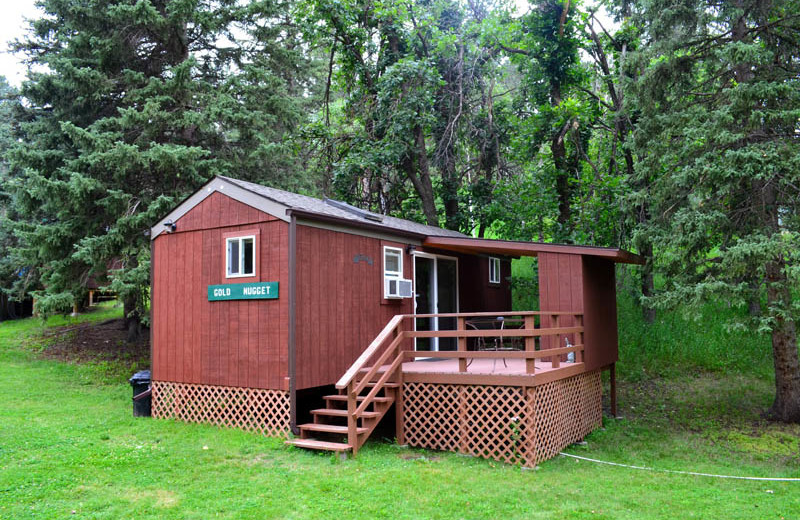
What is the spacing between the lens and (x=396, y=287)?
400 inches

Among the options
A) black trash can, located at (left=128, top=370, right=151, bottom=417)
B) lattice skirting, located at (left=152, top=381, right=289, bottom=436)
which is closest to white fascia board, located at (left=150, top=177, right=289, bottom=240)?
black trash can, located at (left=128, top=370, right=151, bottom=417)

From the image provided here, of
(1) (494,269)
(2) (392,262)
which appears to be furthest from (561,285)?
(1) (494,269)

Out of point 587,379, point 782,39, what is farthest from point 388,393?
point 782,39

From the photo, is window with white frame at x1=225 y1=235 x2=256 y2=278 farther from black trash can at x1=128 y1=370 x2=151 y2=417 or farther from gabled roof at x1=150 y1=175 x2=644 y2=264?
black trash can at x1=128 y1=370 x2=151 y2=417

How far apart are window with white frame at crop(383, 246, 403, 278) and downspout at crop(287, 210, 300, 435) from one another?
6.94 feet

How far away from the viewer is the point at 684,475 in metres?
7.13

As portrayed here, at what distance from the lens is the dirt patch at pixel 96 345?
15586 millimetres

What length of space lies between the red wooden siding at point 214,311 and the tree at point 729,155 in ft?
19.3

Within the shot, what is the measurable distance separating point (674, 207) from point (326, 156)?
949 centimetres

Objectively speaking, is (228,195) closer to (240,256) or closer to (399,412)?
(240,256)

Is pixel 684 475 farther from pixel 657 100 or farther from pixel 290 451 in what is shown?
pixel 657 100

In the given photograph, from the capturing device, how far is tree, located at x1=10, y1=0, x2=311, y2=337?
13.6m

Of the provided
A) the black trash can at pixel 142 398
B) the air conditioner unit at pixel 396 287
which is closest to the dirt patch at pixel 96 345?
the black trash can at pixel 142 398

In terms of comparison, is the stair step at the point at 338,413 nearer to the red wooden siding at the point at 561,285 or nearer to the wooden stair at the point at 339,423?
the wooden stair at the point at 339,423
